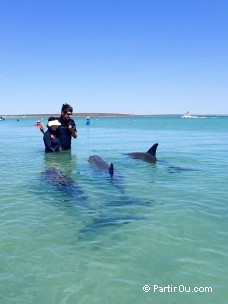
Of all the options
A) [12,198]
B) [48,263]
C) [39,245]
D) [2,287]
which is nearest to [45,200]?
[12,198]

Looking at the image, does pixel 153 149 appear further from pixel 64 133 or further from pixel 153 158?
pixel 64 133

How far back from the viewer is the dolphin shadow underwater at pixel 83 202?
7426 mm

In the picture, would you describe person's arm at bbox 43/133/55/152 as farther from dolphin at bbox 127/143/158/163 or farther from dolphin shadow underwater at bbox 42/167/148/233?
dolphin shadow underwater at bbox 42/167/148/233

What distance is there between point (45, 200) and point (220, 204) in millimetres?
5080

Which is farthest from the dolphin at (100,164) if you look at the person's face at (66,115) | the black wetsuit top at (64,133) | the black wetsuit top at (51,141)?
the black wetsuit top at (51,141)

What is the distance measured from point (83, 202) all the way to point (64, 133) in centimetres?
965

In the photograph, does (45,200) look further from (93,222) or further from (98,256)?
(98,256)

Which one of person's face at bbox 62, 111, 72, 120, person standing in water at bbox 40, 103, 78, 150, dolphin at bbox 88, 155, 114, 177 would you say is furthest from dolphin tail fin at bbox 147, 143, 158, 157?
person's face at bbox 62, 111, 72, 120

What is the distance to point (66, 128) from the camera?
1786cm

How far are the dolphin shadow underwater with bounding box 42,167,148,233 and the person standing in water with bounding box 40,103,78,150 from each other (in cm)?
467

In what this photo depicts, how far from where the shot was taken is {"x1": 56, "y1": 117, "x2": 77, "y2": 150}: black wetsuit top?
17.7 meters

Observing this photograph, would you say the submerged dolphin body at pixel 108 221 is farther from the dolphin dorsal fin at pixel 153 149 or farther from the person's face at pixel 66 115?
the person's face at pixel 66 115

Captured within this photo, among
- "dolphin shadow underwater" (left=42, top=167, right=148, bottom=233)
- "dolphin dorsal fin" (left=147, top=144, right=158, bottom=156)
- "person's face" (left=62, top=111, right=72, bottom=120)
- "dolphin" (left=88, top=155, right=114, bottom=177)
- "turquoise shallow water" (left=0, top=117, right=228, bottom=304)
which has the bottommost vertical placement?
"turquoise shallow water" (left=0, top=117, right=228, bottom=304)

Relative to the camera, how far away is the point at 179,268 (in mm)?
5391
